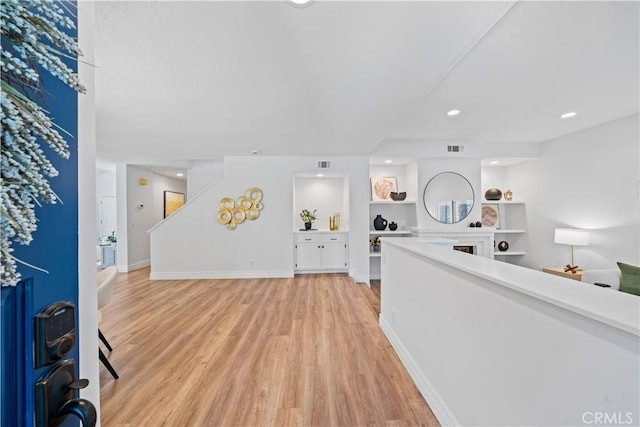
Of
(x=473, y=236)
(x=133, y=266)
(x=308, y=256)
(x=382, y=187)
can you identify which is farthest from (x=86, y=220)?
(x=133, y=266)

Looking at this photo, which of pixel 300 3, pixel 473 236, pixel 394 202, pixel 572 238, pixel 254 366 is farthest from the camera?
pixel 394 202

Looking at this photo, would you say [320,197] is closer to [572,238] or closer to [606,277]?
[572,238]

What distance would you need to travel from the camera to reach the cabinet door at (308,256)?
18.0 ft

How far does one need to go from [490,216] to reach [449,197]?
1195 millimetres

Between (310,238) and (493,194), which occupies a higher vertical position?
(493,194)

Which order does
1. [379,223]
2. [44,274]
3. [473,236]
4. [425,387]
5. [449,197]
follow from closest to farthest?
[44,274]
[425,387]
[473,236]
[449,197]
[379,223]

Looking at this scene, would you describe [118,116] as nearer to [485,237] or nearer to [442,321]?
[442,321]

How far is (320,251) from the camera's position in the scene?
218 inches

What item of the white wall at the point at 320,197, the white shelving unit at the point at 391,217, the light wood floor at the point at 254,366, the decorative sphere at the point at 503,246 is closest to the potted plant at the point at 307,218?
the white wall at the point at 320,197

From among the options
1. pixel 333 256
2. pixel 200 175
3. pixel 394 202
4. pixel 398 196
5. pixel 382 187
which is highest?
pixel 200 175

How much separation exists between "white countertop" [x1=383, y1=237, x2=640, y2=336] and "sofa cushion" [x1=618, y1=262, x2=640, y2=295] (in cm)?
258

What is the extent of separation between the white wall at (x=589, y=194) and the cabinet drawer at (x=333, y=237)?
365 centimetres

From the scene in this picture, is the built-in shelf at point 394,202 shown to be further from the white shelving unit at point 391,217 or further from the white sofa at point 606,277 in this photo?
the white sofa at point 606,277

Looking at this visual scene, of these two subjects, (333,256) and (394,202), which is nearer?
(394,202)
